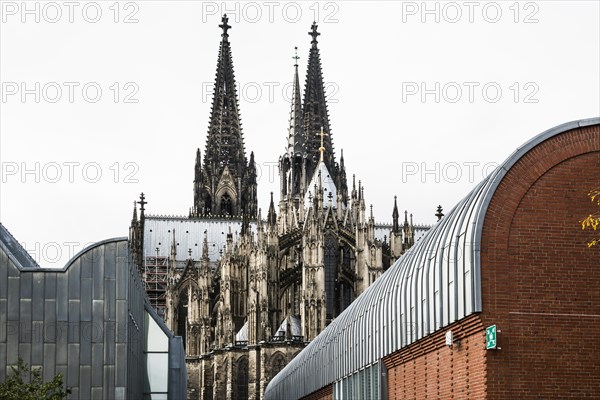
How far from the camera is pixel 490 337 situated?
24141 mm

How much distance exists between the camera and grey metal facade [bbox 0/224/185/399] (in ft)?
111

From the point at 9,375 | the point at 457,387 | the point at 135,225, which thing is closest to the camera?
the point at 457,387

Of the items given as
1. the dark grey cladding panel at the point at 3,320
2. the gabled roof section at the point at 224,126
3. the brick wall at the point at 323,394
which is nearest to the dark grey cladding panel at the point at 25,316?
the dark grey cladding panel at the point at 3,320

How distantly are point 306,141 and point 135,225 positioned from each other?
63.9 feet

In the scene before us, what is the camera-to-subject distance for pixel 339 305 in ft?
302

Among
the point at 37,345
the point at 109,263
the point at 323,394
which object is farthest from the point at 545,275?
the point at 323,394

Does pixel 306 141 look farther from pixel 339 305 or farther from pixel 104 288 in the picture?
pixel 104 288

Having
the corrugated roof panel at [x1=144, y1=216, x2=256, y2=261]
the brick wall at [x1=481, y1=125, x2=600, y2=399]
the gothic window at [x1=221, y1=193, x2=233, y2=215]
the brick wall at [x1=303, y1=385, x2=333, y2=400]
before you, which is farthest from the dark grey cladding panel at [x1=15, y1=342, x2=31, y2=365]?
the gothic window at [x1=221, y1=193, x2=233, y2=215]

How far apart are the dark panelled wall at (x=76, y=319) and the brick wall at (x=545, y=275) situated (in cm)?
1310

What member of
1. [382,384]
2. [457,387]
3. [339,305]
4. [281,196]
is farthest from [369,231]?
[457,387]

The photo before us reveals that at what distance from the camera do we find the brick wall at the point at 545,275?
2445 centimetres

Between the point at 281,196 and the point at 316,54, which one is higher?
the point at 316,54

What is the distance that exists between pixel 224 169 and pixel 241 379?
4181 centimetres

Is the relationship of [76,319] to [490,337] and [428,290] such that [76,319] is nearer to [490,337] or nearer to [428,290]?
[428,290]
